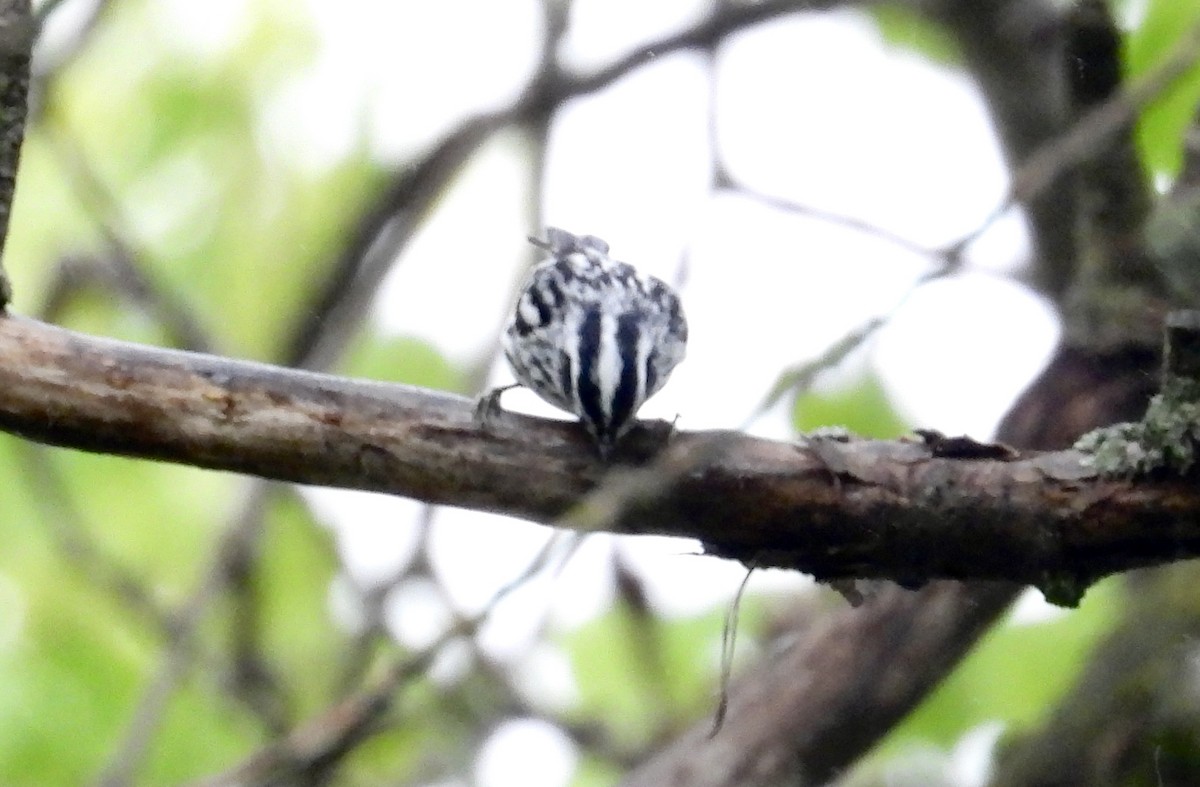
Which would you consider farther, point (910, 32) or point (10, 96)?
point (910, 32)

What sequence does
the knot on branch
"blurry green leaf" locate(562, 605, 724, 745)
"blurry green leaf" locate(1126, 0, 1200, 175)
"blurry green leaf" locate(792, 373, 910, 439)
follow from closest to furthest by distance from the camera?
1. the knot on branch
2. "blurry green leaf" locate(1126, 0, 1200, 175)
3. "blurry green leaf" locate(792, 373, 910, 439)
4. "blurry green leaf" locate(562, 605, 724, 745)

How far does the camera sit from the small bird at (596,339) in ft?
6.41

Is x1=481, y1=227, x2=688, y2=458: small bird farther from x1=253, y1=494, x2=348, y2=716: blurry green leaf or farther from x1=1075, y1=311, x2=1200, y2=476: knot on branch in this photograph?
x1=253, y1=494, x2=348, y2=716: blurry green leaf

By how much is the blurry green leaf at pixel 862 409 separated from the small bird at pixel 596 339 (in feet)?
2.25

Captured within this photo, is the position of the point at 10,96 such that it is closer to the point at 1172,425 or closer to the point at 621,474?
the point at 621,474

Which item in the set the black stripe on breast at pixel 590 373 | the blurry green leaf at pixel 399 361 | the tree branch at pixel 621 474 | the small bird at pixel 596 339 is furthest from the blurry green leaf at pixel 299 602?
the tree branch at pixel 621 474

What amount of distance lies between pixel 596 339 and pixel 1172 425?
807 millimetres

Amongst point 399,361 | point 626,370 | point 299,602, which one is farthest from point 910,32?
point 299,602

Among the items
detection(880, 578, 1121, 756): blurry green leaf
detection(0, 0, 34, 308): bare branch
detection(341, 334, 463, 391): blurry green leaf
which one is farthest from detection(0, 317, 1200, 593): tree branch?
detection(341, 334, 463, 391): blurry green leaf

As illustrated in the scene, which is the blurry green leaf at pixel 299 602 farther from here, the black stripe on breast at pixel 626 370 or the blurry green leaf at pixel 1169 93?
the blurry green leaf at pixel 1169 93

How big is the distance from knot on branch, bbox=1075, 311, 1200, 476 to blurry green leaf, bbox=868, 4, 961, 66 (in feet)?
5.51

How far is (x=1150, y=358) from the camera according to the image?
263cm

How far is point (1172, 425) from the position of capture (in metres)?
1.79

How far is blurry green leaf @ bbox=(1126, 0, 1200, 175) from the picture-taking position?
9.08 feet
